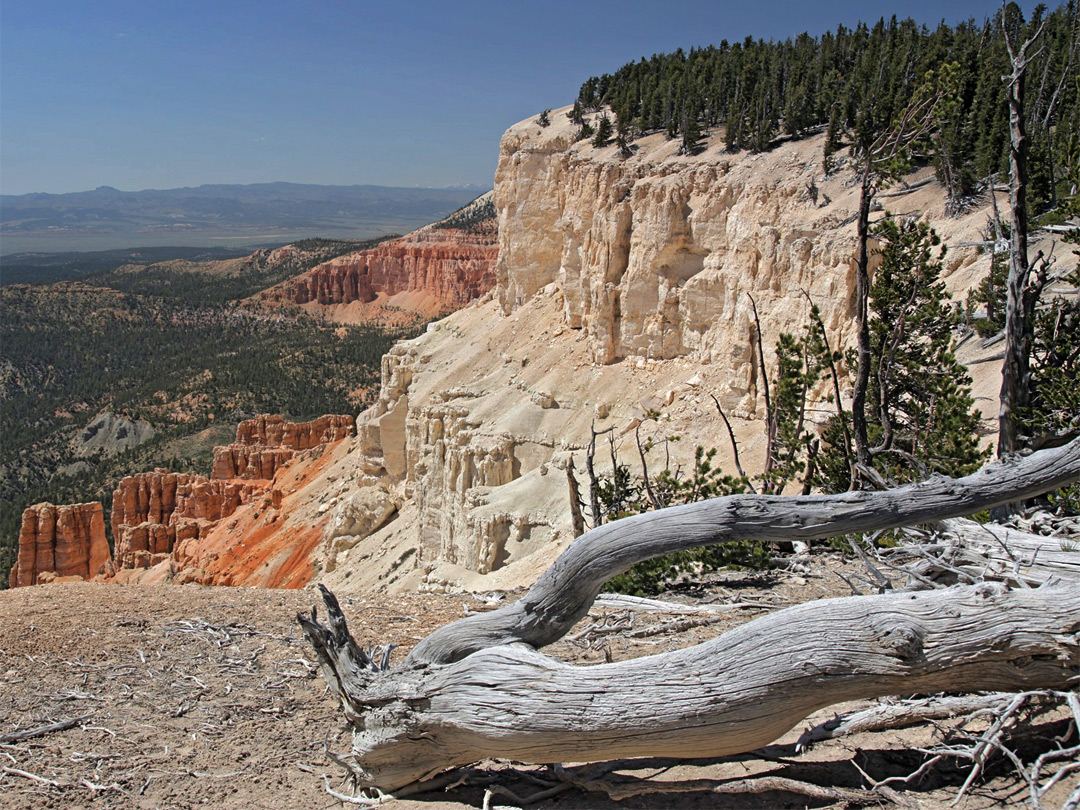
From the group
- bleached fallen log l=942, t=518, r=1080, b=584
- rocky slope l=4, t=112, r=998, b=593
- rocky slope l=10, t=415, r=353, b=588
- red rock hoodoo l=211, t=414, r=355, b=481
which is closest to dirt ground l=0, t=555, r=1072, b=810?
bleached fallen log l=942, t=518, r=1080, b=584

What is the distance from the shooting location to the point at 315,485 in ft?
141

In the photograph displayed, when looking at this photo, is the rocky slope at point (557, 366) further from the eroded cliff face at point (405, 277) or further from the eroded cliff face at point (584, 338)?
the eroded cliff face at point (405, 277)

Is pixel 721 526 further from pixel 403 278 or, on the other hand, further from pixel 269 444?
pixel 403 278

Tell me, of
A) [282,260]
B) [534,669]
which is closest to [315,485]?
[534,669]

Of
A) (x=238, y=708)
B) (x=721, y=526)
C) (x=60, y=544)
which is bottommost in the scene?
(x=60, y=544)

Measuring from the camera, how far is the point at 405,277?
121 m

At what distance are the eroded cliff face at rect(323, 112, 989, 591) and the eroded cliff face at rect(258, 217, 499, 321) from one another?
73140mm

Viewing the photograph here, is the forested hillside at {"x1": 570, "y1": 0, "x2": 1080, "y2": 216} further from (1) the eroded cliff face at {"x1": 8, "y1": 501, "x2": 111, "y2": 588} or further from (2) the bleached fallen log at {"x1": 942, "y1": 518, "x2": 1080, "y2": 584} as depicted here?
(1) the eroded cliff face at {"x1": 8, "y1": 501, "x2": 111, "y2": 588}

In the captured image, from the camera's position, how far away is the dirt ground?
158 inches

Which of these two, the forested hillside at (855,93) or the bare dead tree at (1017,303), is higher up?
the forested hillside at (855,93)

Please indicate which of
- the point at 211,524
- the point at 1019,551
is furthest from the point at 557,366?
the point at 1019,551

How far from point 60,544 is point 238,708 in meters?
44.4

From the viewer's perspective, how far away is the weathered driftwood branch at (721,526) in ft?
13.4

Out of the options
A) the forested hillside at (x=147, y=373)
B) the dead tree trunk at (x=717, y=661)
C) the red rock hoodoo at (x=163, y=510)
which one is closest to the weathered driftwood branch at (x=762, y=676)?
the dead tree trunk at (x=717, y=661)
